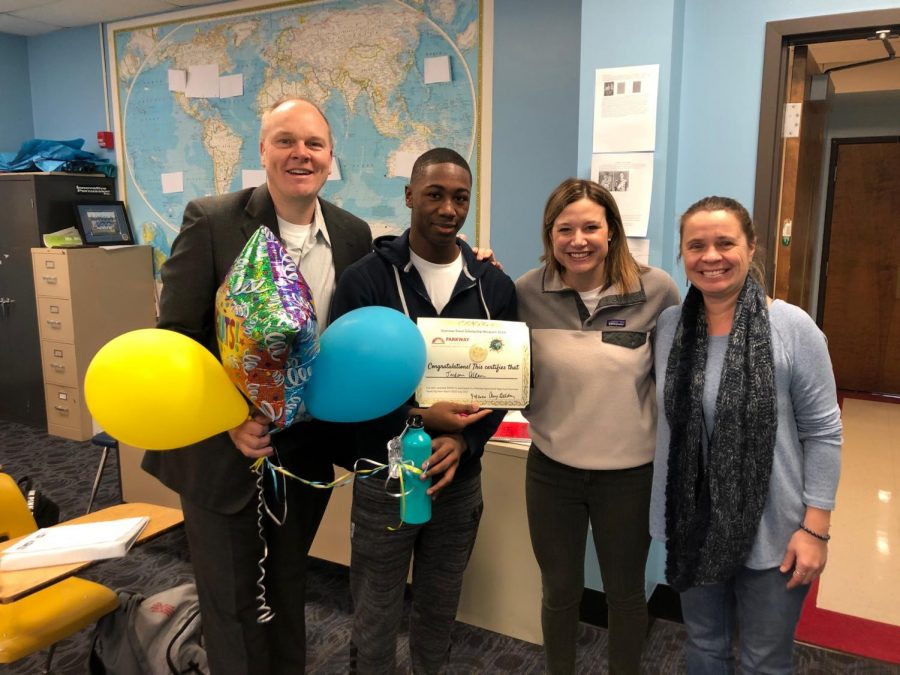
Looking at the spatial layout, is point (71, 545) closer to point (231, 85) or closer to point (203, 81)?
point (231, 85)

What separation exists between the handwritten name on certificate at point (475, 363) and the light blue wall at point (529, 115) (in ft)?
5.74

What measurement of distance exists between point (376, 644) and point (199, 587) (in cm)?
44

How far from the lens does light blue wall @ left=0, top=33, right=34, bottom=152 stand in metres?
4.74

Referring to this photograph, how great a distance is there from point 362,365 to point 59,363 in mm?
4066

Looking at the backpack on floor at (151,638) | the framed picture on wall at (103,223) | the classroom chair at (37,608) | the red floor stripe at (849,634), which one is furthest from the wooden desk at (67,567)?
the framed picture on wall at (103,223)

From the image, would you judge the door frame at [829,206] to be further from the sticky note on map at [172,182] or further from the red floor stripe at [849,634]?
the sticky note on map at [172,182]

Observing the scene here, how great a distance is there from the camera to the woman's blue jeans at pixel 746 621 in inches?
54.1

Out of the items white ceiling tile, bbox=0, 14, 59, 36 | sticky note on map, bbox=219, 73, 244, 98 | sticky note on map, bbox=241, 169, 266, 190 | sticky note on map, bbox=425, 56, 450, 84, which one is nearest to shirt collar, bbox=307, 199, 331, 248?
sticky note on map, bbox=425, 56, 450, 84

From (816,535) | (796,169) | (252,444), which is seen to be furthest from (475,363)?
(796,169)

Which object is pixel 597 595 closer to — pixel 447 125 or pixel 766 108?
pixel 766 108

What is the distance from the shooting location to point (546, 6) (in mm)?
2908

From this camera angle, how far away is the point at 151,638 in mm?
1918

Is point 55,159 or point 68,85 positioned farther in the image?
point 68,85

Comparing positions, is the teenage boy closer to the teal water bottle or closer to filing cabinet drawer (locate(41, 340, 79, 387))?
the teal water bottle
